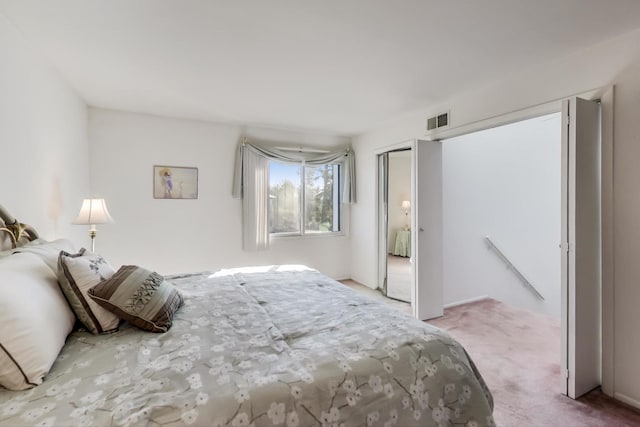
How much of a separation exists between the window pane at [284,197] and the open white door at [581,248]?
11.1 ft

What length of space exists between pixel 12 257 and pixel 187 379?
1.07 metres

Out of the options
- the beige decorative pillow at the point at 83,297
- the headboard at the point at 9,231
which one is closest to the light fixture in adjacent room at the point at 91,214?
the headboard at the point at 9,231

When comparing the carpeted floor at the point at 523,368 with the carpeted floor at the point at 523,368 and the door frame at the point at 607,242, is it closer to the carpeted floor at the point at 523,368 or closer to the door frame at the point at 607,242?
the carpeted floor at the point at 523,368

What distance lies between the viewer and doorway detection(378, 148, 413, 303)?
4473mm

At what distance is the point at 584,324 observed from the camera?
2055 millimetres

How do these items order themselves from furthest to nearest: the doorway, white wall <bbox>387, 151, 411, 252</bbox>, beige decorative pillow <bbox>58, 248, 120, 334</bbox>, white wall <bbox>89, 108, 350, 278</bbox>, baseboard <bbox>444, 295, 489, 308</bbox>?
white wall <bbox>387, 151, 411, 252</bbox>
the doorway
baseboard <bbox>444, 295, 489, 308</bbox>
white wall <bbox>89, 108, 350, 278</bbox>
beige decorative pillow <bbox>58, 248, 120, 334</bbox>

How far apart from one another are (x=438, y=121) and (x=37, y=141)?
3.69 metres

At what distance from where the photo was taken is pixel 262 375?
3.51 ft

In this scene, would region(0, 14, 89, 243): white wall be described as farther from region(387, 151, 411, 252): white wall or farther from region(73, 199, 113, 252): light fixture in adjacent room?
region(387, 151, 411, 252): white wall

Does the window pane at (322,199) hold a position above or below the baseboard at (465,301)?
above

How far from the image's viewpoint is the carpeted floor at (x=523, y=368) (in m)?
1.86

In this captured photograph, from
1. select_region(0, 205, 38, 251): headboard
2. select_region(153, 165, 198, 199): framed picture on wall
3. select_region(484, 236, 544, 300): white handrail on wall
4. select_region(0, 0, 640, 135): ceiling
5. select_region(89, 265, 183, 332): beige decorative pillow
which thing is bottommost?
select_region(484, 236, 544, 300): white handrail on wall

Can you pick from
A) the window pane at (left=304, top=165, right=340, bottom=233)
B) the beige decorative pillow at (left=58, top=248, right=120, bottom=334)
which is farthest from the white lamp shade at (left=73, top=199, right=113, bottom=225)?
the window pane at (left=304, top=165, right=340, bottom=233)

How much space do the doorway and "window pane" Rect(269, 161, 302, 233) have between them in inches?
52.0
